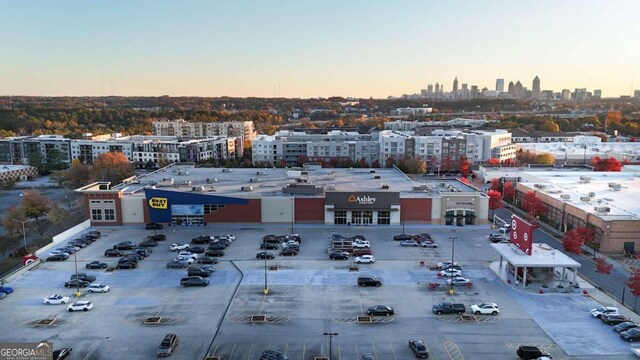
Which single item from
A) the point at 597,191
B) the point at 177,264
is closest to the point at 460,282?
the point at 177,264

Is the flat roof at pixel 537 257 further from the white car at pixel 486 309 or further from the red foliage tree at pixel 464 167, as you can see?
the red foliage tree at pixel 464 167

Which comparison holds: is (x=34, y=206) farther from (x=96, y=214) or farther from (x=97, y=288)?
(x=97, y=288)

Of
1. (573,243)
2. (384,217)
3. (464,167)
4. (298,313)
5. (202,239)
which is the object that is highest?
(464,167)

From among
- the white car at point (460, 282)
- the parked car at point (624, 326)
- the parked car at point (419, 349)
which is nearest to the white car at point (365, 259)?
the white car at point (460, 282)

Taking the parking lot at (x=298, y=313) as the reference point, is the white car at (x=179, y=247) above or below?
above

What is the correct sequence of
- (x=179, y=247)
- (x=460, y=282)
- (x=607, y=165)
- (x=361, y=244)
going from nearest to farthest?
1. (x=460, y=282)
2. (x=179, y=247)
3. (x=361, y=244)
4. (x=607, y=165)

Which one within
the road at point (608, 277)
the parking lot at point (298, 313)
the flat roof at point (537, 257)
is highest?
the flat roof at point (537, 257)

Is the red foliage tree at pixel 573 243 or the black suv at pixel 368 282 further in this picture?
the red foliage tree at pixel 573 243
